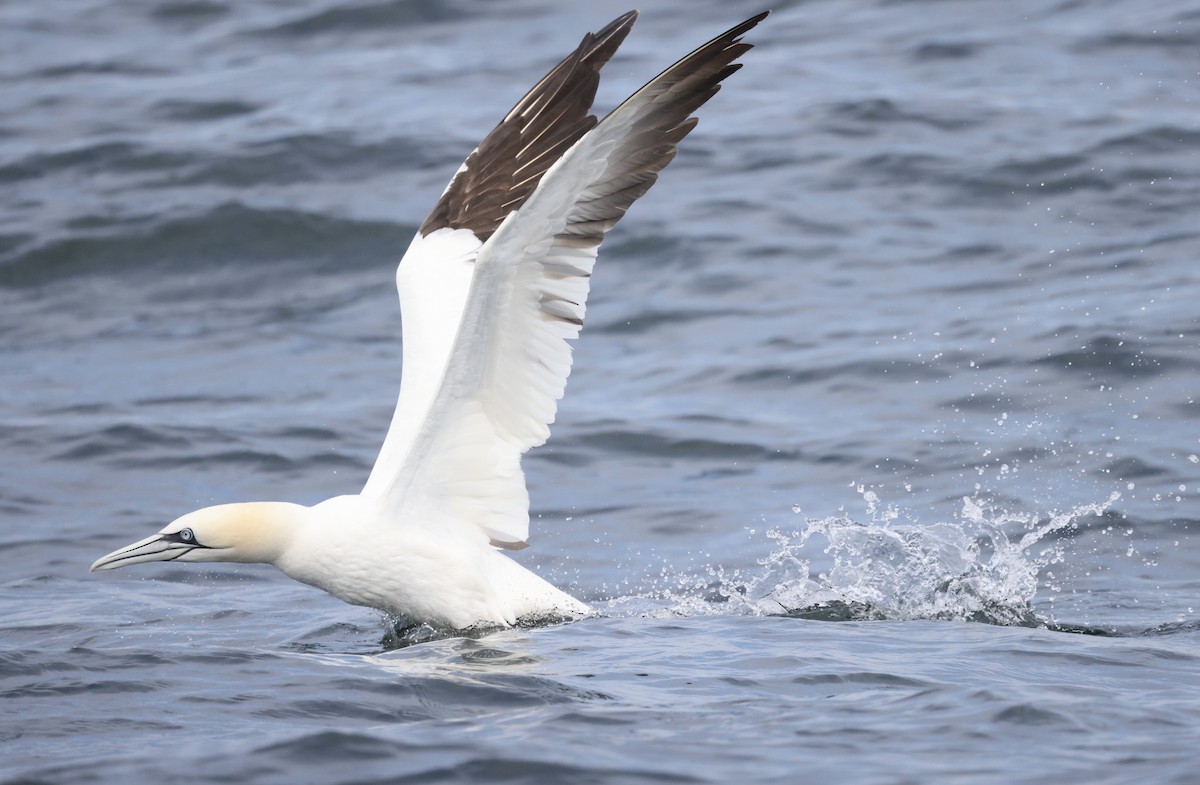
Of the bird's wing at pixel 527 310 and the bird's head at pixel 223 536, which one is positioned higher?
the bird's wing at pixel 527 310

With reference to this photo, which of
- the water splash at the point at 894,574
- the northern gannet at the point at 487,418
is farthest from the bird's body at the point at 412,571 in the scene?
the water splash at the point at 894,574

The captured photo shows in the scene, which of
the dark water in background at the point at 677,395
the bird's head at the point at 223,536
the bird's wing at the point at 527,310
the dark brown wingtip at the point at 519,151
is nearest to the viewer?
the dark water in background at the point at 677,395

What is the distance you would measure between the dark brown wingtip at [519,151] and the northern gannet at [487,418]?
0.03 metres

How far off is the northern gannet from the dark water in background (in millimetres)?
325

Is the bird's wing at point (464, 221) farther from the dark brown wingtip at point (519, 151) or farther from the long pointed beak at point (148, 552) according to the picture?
the long pointed beak at point (148, 552)

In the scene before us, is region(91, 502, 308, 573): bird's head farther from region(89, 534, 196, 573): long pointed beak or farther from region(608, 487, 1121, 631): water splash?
region(608, 487, 1121, 631): water splash

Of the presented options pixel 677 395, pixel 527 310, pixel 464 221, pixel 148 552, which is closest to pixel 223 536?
pixel 148 552

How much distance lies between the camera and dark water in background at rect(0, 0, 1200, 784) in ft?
16.3

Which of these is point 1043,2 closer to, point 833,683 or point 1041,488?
point 1041,488

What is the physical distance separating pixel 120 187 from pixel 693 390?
626cm

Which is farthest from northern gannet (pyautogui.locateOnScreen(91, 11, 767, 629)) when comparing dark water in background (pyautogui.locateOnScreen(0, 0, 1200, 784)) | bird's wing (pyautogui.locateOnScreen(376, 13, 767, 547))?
dark water in background (pyautogui.locateOnScreen(0, 0, 1200, 784))

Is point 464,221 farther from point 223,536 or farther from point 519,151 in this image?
point 223,536

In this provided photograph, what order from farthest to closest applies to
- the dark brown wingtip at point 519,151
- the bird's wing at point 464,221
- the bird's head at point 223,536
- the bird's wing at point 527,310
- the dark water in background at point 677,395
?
the dark brown wingtip at point 519,151 → the bird's wing at point 464,221 → the bird's head at point 223,536 → the bird's wing at point 527,310 → the dark water in background at point 677,395

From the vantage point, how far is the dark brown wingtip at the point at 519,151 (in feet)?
24.0
